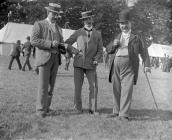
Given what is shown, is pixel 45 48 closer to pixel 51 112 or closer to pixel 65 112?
pixel 51 112

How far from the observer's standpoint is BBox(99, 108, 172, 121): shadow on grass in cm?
729

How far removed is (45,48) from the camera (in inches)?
266

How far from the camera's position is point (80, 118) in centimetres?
677

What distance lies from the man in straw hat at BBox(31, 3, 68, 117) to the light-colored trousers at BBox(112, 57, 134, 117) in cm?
116

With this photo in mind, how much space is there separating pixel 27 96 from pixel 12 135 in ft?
13.5

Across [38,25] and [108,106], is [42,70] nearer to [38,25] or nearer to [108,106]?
[38,25]

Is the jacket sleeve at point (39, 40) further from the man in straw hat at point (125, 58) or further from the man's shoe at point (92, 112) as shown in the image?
the man's shoe at point (92, 112)

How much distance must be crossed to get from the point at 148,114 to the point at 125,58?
57.1 inches

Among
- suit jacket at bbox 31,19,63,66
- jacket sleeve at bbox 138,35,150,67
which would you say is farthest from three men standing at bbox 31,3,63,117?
jacket sleeve at bbox 138,35,150,67

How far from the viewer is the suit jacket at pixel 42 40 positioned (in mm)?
6668

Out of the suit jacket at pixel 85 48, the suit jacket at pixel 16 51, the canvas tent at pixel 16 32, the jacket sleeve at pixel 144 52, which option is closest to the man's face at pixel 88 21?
the suit jacket at pixel 85 48

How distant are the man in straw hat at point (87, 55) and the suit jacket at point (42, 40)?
629 mm

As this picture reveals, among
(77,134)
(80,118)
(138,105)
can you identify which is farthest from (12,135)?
(138,105)

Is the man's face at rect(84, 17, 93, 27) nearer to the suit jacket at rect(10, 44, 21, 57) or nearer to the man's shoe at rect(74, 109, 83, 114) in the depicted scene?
the man's shoe at rect(74, 109, 83, 114)
